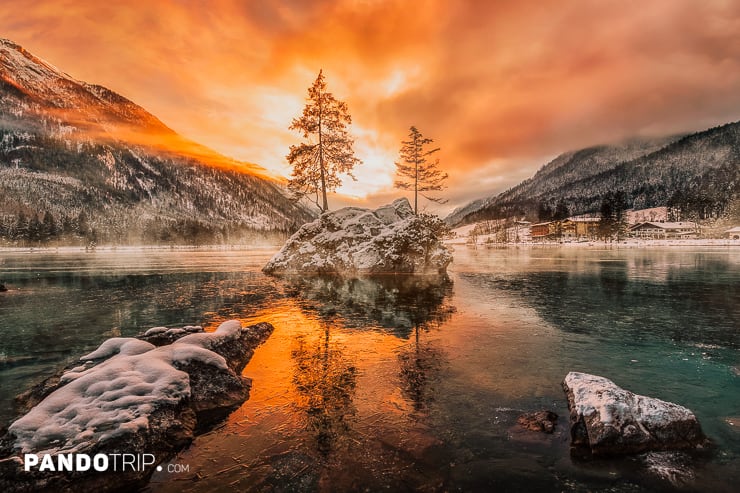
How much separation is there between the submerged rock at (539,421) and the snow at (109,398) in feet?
19.5

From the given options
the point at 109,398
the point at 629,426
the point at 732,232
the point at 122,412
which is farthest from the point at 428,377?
the point at 732,232

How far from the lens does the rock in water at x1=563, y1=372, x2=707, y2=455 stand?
16.9 ft

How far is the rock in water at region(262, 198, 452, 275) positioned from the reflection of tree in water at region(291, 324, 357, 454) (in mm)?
20419

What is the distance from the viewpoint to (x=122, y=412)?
17.5ft

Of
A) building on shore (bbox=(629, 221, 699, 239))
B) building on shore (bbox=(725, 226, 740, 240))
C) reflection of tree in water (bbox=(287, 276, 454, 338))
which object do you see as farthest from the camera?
building on shore (bbox=(629, 221, 699, 239))

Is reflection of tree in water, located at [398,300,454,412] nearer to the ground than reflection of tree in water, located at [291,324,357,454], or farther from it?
nearer to the ground

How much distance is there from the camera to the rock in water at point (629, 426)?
16.9 feet

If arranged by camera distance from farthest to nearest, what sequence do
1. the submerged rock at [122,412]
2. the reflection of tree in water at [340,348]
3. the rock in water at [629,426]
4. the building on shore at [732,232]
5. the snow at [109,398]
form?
1. the building on shore at [732,232]
2. the reflection of tree in water at [340,348]
3. the rock in water at [629,426]
4. the snow at [109,398]
5. the submerged rock at [122,412]

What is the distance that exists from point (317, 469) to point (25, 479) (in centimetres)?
352

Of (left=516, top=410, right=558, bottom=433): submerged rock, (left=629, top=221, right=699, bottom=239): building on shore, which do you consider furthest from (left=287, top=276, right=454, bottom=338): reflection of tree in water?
(left=629, top=221, right=699, bottom=239): building on shore

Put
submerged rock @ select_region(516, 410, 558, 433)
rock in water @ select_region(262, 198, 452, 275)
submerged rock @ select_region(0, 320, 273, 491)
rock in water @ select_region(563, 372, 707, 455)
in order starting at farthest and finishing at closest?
1. rock in water @ select_region(262, 198, 452, 275)
2. submerged rock @ select_region(516, 410, 558, 433)
3. rock in water @ select_region(563, 372, 707, 455)
4. submerged rock @ select_region(0, 320, 273, 491)

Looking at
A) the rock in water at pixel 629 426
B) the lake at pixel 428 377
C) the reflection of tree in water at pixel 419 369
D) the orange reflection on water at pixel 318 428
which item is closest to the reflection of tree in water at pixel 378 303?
the lake at pixel 428 377

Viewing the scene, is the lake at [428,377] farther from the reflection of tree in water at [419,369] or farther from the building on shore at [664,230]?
the building on shore at [664,230]

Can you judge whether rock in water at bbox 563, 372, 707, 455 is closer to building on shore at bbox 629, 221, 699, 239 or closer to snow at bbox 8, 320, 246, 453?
snow at bbox 8, 320, 246, 453
